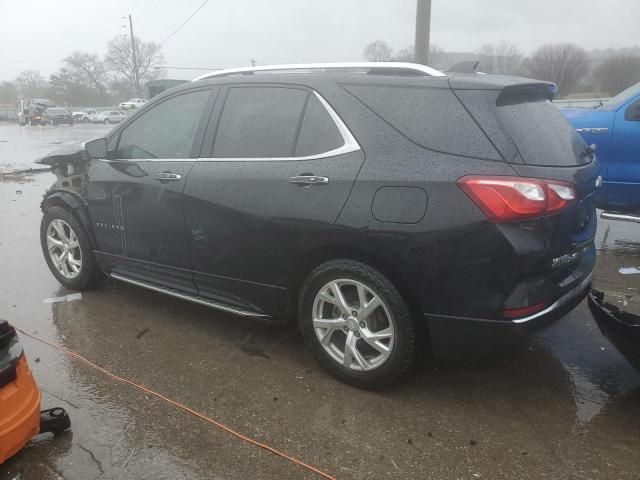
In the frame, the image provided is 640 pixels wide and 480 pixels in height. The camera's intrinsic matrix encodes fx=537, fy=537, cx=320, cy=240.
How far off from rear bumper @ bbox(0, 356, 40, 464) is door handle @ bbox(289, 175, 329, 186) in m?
1.66

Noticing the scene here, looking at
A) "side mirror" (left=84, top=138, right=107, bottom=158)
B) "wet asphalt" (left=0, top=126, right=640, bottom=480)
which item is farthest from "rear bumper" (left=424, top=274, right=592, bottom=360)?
"side mirror" (left=84, top=138, right=107, bottom=158)

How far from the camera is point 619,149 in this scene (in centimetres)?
550

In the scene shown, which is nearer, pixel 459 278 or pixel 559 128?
pixel 459 278

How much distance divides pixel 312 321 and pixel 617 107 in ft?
14.4

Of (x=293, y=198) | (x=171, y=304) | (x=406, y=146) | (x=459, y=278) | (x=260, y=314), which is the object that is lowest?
(x=171, y=304)

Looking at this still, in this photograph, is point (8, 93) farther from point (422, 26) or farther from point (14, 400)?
point (14, 400)

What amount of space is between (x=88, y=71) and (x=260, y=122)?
94.6 metres

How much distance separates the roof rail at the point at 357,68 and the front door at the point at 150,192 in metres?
0.41

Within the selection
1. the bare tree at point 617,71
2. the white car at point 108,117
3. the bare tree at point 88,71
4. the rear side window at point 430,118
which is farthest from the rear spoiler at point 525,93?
the bare tree at point 88,71

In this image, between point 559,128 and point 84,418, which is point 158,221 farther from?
point 559,128

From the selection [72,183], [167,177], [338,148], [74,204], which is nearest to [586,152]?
[338,148]

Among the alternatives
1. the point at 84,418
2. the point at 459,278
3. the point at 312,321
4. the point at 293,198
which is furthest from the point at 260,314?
the point at 459,278

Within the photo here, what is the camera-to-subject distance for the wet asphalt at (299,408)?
2.53 metres

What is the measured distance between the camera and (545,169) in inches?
106
